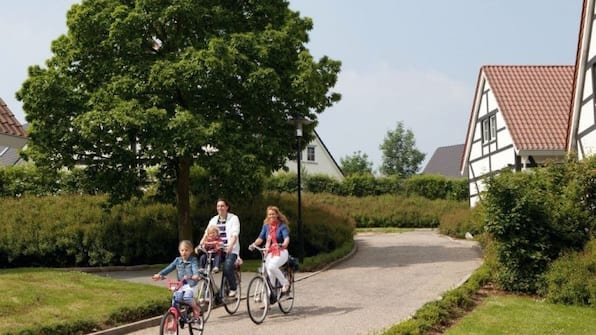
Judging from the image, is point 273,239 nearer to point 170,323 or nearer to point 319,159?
point 170,323

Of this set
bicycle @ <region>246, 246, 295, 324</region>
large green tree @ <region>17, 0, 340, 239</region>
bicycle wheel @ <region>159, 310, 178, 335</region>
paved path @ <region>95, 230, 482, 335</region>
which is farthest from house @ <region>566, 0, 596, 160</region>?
bicycle wheel @ <region>159, 310, 178, 335</region>

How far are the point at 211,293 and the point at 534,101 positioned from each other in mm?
21357

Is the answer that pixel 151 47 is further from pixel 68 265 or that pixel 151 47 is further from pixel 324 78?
pixel 68 265

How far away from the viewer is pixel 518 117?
27359 mm

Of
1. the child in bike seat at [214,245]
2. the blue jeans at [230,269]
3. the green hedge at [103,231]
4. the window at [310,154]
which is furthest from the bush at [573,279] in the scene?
the window at [310,154]

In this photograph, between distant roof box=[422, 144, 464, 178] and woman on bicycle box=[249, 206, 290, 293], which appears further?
distant roof box=[422, 144, 464, 178]

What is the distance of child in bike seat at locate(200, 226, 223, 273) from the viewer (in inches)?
429

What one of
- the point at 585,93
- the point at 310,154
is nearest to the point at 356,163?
the point at 310,154

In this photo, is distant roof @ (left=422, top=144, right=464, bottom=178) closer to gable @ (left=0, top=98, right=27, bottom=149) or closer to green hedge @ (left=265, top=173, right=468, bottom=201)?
green hedge @ (left=265, top=173, right=468, bottom=201)

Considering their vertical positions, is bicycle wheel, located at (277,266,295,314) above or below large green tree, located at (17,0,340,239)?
below

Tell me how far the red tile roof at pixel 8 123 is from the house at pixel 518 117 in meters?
17.0

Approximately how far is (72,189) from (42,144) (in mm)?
7991

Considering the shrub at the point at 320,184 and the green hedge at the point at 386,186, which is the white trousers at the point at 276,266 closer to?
the green hedge at the point at 386,186

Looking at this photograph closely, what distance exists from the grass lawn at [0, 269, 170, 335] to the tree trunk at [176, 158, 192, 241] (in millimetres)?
5109
